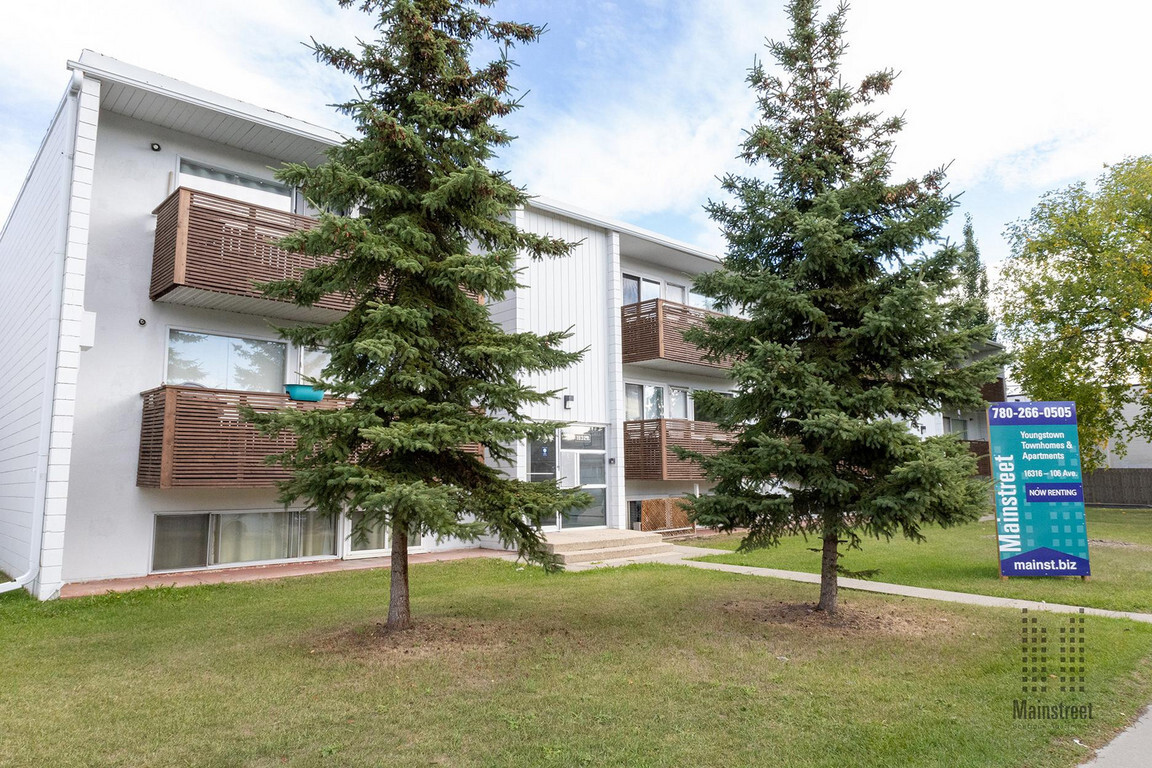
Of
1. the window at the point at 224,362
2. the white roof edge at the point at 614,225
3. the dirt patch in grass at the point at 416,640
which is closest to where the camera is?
the dirt patch in grass at the point at 416,640

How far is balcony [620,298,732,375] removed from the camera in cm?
1712

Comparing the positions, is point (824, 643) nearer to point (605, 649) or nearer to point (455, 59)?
point (605, 649)

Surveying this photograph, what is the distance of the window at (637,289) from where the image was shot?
1900cm

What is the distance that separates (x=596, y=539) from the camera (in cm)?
1391

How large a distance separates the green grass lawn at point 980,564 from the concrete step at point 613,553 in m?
1.46

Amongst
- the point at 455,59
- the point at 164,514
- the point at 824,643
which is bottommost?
the point at 824,643

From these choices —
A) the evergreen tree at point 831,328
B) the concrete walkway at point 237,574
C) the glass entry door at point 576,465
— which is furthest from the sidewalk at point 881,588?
the concrete walkway at point 237,574

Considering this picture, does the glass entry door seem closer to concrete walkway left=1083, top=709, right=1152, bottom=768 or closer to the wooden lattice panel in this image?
the wooden lattice panel

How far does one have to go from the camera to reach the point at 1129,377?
2239 centimetres

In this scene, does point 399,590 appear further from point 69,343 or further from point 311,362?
point 311,362

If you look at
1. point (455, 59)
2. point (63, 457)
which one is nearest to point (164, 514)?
point (63, 457)

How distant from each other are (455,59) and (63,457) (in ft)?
25.6

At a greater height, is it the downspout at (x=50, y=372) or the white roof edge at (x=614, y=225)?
the white roof edge at (x=614, y=225)

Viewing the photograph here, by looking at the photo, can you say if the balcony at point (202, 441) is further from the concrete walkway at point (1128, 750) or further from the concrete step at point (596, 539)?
the concrete walkway at point (1128, 750)
